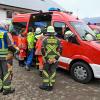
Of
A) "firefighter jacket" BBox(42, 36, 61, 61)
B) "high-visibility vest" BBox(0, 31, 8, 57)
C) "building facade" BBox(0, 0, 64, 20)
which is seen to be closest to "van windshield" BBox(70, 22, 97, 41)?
"firefighter jacket" BBox(42, 36, 61, 61)

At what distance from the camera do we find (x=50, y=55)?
700cm

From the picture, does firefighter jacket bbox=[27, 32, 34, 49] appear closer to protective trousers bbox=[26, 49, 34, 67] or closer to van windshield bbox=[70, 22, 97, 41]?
protective trousers bbox=[26, 49, 34, 67]

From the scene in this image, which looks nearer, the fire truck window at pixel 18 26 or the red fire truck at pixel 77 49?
the red fire truck at pixel 77 49

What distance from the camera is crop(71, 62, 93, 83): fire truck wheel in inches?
299

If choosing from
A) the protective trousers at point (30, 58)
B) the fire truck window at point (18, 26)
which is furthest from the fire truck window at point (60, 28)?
the fire truck window at point (18, 26)

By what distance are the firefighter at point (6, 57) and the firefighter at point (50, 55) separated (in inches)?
36.6

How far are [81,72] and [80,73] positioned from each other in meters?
0.05

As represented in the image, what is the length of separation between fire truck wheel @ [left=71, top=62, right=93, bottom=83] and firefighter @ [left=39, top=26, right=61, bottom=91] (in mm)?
1053

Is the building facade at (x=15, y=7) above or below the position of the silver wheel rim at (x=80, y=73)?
above

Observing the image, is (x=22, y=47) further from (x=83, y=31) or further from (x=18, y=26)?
(x=83, y=31)

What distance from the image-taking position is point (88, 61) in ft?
24.6

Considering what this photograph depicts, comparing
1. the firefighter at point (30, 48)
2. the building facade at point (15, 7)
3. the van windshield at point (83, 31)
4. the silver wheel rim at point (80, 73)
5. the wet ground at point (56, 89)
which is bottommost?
the wet ground at point (56, 89)

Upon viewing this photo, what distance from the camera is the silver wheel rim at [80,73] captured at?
772cm

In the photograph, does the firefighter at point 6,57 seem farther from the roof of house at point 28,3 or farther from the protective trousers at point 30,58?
the roof of house at point 28,3
